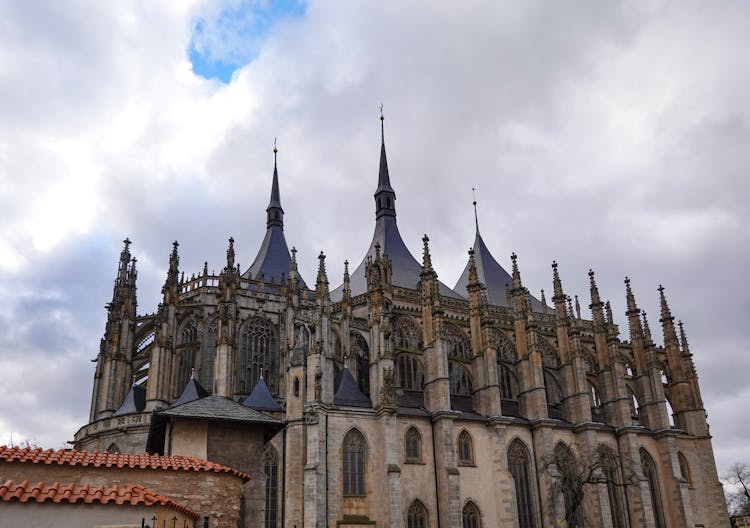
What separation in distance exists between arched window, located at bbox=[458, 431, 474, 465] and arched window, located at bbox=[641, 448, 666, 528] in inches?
482

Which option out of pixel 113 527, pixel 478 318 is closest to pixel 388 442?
pixel 478 318

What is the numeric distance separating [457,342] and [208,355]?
15129 mm

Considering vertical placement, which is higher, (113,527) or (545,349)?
(545,349)

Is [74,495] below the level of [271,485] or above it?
below

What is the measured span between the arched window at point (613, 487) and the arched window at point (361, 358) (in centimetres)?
1357

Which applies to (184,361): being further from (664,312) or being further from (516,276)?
(664,312)

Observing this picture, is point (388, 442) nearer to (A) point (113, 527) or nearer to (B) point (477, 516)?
(B) point (477, 516)

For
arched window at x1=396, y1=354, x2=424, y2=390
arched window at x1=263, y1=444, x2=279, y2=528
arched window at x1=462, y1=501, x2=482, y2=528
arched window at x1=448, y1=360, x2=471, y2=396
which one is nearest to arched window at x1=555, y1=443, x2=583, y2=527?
arched window at x1=462, y1=501, x2=482, y2=528

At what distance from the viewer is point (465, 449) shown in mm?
33844

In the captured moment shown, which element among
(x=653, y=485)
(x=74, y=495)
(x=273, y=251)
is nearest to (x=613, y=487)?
(x=653, y=485)

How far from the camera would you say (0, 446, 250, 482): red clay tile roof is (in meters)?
12.5

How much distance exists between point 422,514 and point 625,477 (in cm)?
1411

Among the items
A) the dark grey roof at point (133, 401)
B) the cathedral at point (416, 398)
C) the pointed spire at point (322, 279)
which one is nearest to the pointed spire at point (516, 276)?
the cathedral at point (416, 398)

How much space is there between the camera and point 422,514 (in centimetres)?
3084
